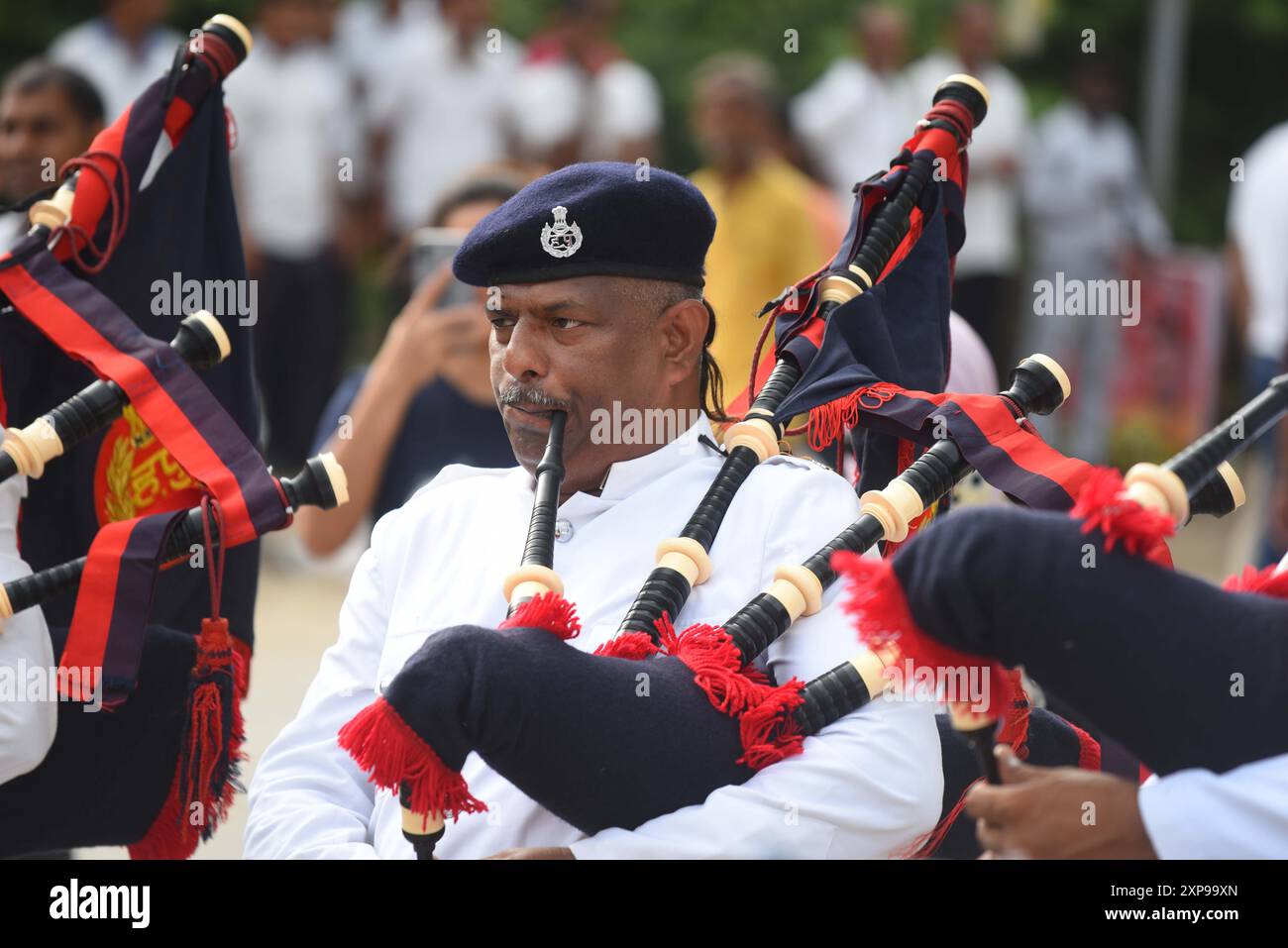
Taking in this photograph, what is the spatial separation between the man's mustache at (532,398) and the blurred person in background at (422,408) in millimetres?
1794

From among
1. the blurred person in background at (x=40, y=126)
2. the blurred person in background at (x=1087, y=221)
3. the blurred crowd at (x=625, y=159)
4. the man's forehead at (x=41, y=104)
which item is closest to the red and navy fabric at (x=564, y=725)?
the blurred person in background at (x=40, y=126)

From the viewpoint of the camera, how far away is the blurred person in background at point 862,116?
9.78m

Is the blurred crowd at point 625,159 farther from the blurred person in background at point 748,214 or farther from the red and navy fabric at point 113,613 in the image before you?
the red and navy fabric at point 113,613

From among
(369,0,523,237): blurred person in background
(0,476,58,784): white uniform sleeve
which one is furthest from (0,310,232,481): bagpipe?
(369,0,523,237): blurred person in background

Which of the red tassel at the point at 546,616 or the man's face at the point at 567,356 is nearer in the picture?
the red tassel at the point at 546,616

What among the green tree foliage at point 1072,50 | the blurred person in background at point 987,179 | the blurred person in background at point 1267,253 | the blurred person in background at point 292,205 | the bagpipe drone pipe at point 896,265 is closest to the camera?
the bagpipe drone pipe at point 896,265

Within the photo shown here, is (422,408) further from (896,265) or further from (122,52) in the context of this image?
(122,52)

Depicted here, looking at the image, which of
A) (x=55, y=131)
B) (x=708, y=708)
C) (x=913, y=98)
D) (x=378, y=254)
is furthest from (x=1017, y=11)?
(x=708, y=708)

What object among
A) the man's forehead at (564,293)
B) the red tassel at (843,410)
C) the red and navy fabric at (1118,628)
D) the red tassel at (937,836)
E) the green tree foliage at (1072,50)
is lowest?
the red tassel at (937,836)

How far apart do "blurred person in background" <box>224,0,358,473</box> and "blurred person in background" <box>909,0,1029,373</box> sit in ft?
10.4

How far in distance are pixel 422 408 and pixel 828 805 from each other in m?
2.71

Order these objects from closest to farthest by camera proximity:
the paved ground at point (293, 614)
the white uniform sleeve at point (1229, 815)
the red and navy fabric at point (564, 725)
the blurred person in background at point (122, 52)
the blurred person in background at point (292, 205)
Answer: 1. the white uniform sleeve at point (1229, 815)
2. the red and navy fabric at point (564, 725)
3. the paved ground at point (293, 614)
4. the blurred person in background at point (122, 52)
5. the blurred person in background at point (292, 205)

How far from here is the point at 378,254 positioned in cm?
986

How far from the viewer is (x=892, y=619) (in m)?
2.26
